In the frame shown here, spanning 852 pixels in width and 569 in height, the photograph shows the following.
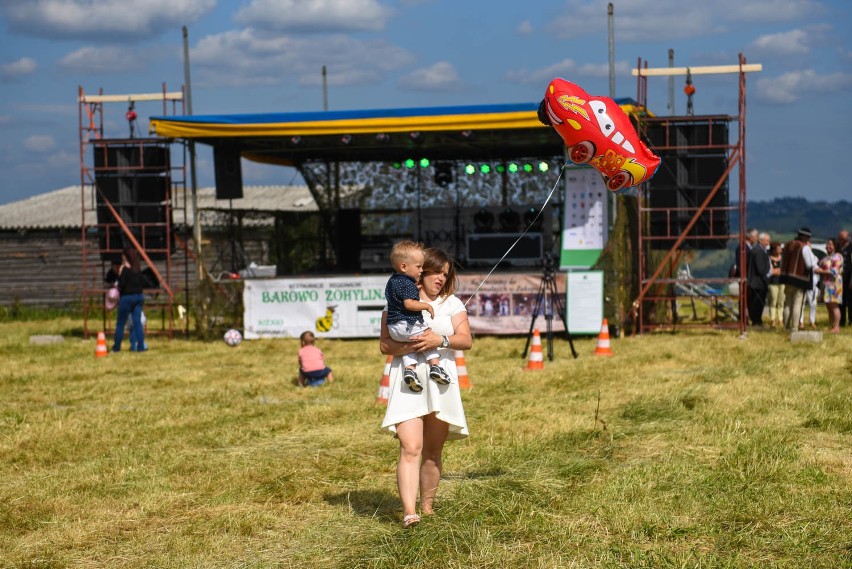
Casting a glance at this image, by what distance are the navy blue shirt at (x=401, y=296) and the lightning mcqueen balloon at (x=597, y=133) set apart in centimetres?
213

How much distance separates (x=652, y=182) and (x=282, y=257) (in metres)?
9.83

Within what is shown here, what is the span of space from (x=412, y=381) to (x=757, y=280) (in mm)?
14646

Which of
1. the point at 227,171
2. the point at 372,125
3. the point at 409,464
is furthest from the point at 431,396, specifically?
the point at 227,171

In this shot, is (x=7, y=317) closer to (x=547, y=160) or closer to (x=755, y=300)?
(x=547, y=160)

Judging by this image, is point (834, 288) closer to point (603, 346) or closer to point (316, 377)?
point (603, 346)

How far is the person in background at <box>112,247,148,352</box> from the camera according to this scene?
17.6 metres

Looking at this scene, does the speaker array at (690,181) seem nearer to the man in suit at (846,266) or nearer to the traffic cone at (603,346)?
the man in suit at (846,266)

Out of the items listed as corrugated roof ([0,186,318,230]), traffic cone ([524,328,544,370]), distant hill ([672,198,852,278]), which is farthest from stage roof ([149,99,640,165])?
distant hill ([672,198,852,278])

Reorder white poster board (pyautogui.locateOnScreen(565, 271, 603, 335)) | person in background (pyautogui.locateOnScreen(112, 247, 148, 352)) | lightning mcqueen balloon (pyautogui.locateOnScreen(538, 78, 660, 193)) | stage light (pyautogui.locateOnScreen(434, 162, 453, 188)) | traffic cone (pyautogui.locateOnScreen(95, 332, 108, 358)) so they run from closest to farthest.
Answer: lightning mcqueen balloon (pyautogui.locateOnScreen(538, 78, 660, 193))
traffic cone (pyautogui.locateOnScreen(95, 332, 108, 358))
person in background (pyautogui.locateOnScreen(112, 247, 148, 352))
white poster board (pyautogui.locateOnScreen(565, 271, 603, 335))
stage light (pyautogui.locateOnScreen(434, 162, 453, 188))

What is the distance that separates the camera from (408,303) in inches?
241

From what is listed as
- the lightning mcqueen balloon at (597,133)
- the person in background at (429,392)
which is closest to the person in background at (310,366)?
the lightning mcqueen balloon at (597,133)

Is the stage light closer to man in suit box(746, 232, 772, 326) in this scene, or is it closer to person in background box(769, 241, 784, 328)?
person in background box(769, 241, 784, 328)

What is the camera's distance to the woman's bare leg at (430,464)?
644 centimetres

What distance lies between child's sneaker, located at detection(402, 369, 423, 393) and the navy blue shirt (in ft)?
0.97
